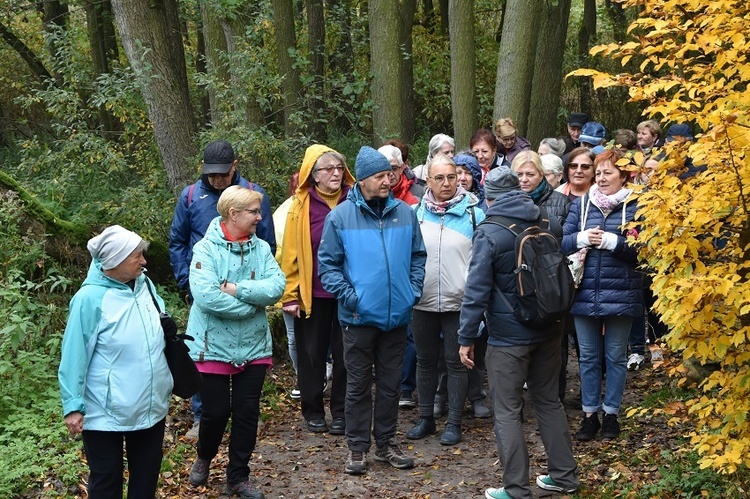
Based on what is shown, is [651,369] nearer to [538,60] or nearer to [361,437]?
[361,437]

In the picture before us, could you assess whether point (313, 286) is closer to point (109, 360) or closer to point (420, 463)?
point (420, 463)

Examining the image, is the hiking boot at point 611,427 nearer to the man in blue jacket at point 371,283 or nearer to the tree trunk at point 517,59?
the man in blue jacket at point 371,283

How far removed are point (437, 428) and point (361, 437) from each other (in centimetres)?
115

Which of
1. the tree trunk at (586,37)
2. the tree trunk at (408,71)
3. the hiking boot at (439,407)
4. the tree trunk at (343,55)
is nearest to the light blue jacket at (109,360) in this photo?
the hiking boot at (439,407)

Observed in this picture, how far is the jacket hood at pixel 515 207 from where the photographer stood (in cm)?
561

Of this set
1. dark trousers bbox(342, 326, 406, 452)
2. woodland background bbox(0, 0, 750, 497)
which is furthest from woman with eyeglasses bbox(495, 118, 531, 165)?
dark trousers bbox(342, 326, 406, 452)

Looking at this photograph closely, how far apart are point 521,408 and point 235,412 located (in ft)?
6.37

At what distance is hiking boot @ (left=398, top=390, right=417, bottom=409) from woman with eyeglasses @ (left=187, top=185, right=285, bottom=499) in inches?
91.4

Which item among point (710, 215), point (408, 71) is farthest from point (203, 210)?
point (408, 71)

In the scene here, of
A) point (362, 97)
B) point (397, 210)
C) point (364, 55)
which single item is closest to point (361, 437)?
point (397, 210)

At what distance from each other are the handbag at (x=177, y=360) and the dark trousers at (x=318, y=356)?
2248 millimetres

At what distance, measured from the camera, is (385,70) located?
39.4 ft

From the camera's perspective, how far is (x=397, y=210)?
626 centimetres

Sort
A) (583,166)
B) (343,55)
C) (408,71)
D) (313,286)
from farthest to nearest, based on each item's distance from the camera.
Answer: (408,71), (343,55), (583,166), (313,286)
